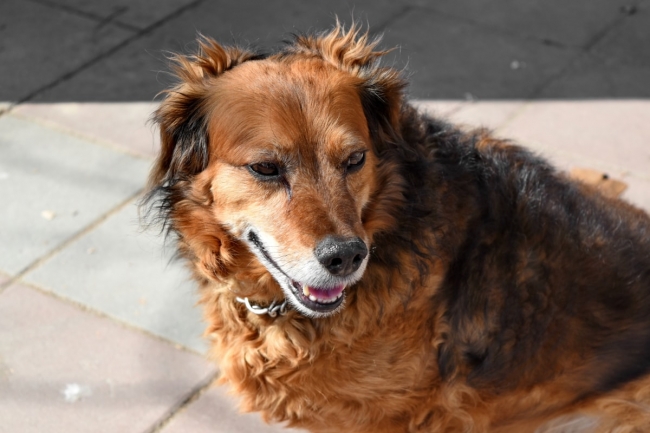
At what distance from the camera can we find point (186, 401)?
3.67 m

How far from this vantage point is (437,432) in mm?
3238

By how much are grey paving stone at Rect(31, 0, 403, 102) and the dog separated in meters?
2.76

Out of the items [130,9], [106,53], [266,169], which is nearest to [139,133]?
[106,53]

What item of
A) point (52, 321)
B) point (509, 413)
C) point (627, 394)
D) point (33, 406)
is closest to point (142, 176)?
point (52, 321)

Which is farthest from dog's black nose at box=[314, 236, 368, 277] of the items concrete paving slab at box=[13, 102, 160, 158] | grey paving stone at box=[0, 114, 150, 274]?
concrete paving slab at box=[13, 102, 160, 158]

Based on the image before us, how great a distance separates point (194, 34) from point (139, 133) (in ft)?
4.54

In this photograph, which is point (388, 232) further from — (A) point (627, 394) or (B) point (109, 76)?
(B) point (109, 76)

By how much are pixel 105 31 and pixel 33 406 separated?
12.5 ft

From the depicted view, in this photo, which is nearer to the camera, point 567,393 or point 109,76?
point 567,393

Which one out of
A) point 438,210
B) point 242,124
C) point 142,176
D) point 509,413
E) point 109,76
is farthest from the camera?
point 109,76

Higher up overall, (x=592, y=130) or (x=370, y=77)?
(x=370, y=77)

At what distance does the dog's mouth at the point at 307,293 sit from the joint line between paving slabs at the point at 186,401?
41.9 inches

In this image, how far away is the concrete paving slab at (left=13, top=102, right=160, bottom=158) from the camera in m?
5.28

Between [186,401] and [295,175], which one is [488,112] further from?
[295,175]
